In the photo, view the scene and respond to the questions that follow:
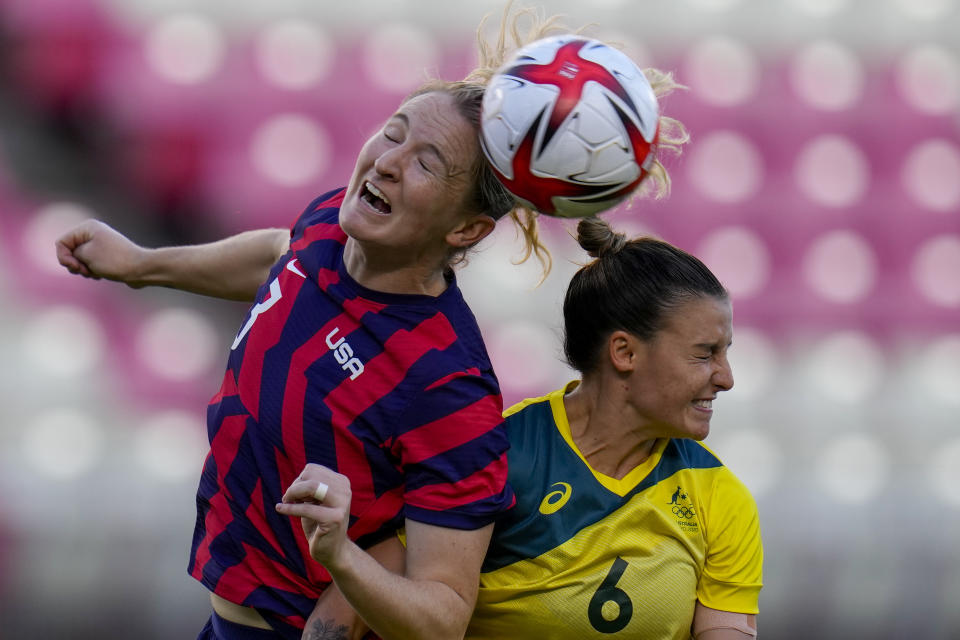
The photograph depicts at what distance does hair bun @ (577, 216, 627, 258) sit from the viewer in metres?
2.56

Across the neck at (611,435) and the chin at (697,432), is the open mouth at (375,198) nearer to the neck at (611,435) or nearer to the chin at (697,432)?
the neck at (611,435)

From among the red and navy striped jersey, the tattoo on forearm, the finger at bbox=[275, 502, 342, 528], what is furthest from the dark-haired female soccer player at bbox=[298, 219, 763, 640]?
the finger at bbox=[275, 502, 342, 528]

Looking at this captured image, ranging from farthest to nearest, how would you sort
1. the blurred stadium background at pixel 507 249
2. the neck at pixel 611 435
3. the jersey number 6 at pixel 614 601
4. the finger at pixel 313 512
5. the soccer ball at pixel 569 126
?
the blurred stadium background at pixel 507 249, the neck at pixel 611 435, the jersey number 6 at pixel 614 601, the soccer ball at pixel 569 126, the finger at pixel 313 512

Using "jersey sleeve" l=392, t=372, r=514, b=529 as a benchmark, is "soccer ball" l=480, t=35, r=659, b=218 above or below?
above

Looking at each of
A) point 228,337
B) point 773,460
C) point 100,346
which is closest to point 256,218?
point 228,337

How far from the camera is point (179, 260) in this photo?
280cm

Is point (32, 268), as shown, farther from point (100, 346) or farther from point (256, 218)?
point (256, 218)

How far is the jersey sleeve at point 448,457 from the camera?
7.15 ft

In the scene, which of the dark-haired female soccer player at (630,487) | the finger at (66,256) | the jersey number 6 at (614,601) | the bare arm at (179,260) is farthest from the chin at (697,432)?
the finger at (66,256)

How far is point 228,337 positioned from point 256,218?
1.42 feet

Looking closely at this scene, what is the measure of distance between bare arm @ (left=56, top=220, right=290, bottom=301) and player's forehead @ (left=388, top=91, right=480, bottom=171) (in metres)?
0.55

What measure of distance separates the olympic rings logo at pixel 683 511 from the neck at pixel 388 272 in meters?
0.67

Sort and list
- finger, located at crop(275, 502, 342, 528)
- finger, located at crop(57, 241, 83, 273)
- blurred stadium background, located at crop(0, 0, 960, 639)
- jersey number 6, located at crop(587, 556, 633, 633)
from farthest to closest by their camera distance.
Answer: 1. blurred stadium background, located at crop(0, 0, 960, 639)
2. finger, located at crop(57, 241, 83, 273)
3. jersey number 6, located at crop(587, 556, 633, 633)
4. finger, located at crop(275, 502, 342, 528)

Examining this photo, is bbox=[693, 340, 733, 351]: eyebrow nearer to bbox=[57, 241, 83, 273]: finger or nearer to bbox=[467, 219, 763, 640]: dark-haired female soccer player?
bbox=[467, 219, 763, 640]: dark-haired female soccer player
